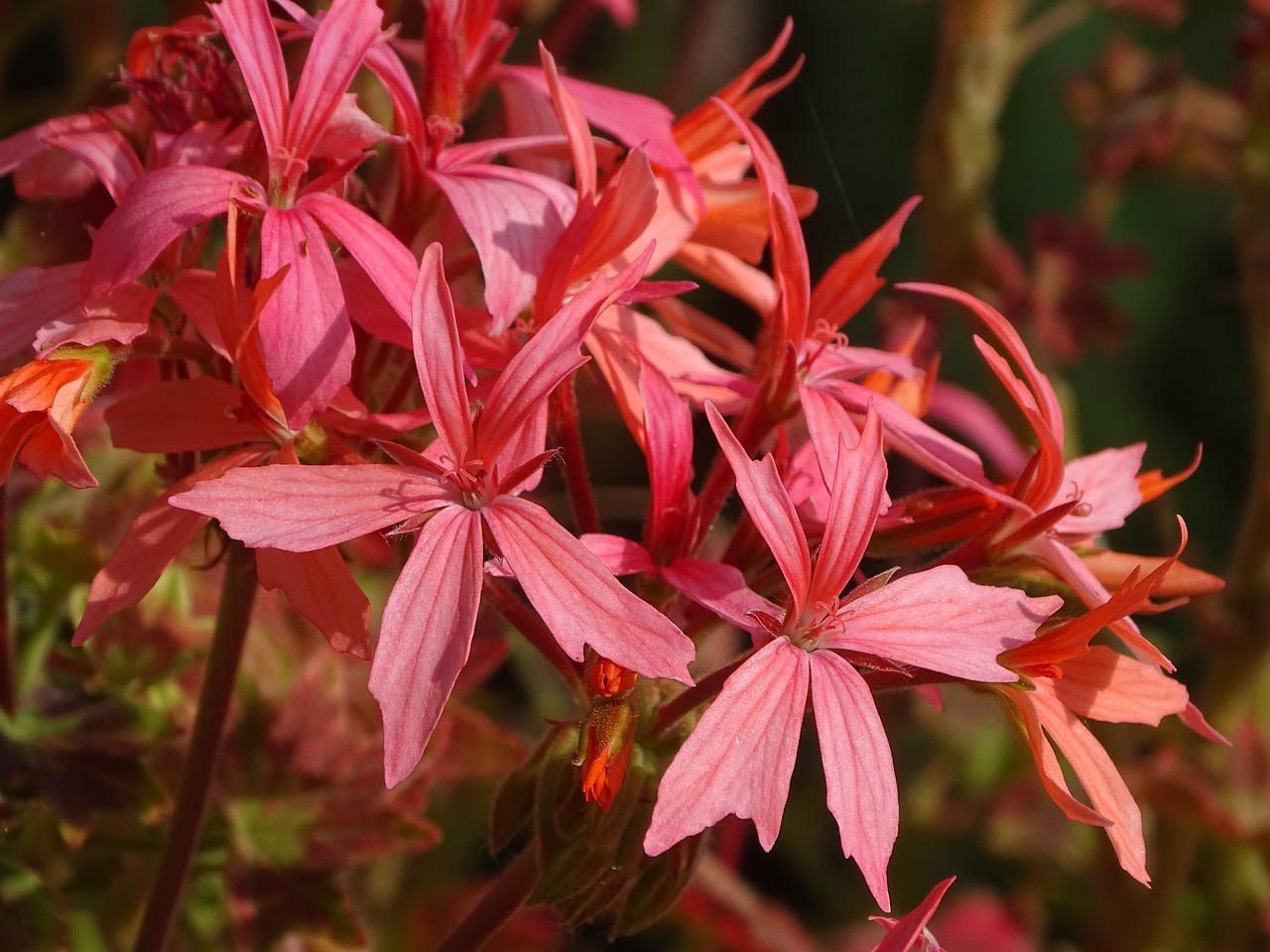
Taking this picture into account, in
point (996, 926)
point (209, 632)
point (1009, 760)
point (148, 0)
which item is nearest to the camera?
point (209, 632)

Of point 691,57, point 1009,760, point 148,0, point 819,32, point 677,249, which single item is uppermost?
point 677,249

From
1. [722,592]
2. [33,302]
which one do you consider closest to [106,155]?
[33,302]

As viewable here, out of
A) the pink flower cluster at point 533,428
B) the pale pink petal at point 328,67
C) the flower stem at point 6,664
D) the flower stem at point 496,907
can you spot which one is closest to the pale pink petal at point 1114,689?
the pink flower cluster at point 533,428

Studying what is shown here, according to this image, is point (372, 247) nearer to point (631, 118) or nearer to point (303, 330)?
point (303, 330)

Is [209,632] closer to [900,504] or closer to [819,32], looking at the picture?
[900,504]

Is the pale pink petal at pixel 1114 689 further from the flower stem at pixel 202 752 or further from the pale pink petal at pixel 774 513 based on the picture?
the flower stem at pixel 202 752

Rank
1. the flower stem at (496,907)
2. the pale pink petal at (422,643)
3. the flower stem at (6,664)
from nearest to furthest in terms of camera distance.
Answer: the pale pink petal at (422,643) → the flower stem at (496,907) → the flower stem at (6,664)

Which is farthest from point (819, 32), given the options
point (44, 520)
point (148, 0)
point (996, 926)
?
point (44, 520)
